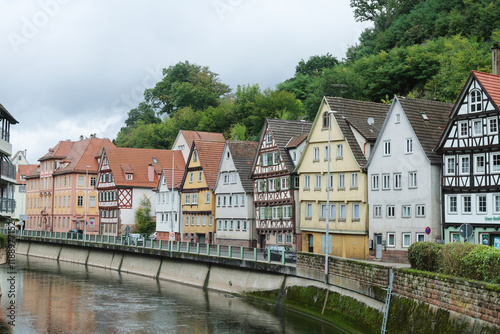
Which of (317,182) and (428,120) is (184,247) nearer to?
(317,182)

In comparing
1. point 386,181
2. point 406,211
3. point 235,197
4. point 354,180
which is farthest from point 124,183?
point 406,211

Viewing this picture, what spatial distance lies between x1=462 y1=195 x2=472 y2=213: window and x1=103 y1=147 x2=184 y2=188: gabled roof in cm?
5160

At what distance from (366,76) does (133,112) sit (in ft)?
268

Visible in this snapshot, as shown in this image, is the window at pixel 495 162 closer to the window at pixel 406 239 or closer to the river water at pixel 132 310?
the window at pixel 406 239

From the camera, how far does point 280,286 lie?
143 ft

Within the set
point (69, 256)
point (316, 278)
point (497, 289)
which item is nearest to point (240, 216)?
point (69, 256)

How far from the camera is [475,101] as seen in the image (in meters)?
45.6

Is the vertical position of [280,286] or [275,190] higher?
[275,190]

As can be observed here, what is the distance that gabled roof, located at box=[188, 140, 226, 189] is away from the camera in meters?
74.4

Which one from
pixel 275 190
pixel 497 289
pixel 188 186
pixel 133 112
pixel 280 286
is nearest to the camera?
pixel 497 289

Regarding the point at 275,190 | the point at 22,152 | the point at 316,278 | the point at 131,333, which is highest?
the point at 22,152

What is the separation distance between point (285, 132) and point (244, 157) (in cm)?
748

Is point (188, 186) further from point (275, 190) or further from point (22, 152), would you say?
point (22, 152)

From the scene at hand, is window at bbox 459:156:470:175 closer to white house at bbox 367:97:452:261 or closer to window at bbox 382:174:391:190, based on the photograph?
white house at bbox 367:97:452:261
